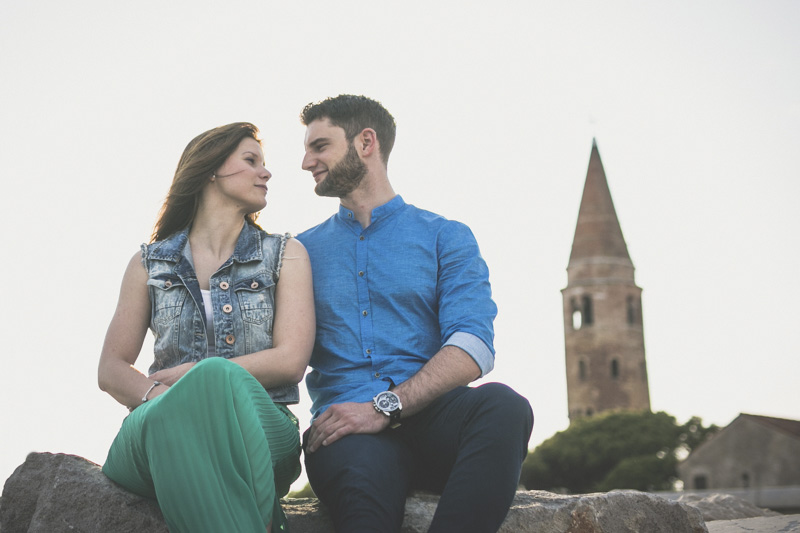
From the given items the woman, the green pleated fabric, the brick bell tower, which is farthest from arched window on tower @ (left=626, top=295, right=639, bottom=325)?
the green pleated fabric

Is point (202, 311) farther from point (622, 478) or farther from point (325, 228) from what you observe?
point (622, 478)

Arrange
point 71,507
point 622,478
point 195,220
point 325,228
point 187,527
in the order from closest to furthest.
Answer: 1. point 187,527
2. point 71,507
3. point 195,220
4. point 325,228
5. point 622,478

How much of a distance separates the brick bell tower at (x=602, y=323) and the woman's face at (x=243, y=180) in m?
43.3

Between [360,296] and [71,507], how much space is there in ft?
4.15

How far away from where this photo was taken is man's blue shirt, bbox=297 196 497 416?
11.0 ft

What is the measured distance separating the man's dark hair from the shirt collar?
0.33 m

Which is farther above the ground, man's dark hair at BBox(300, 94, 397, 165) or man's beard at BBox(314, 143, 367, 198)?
man's dark hair at BBox(300, 94, 397, 165)

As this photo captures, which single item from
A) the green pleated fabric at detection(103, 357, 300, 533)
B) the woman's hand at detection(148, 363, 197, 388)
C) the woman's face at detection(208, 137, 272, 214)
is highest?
the woman's face at detection(208, 137, 272, 214)

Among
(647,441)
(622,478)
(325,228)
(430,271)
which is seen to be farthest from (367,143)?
(647,441)

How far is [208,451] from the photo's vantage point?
7.88ft

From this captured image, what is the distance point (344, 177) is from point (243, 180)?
582mm

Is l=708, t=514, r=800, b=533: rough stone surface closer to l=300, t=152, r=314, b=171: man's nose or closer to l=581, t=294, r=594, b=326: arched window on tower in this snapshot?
l=300, t=152, r=314, b=171: man's nose

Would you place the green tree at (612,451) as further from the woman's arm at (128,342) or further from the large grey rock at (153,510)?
the woman's arm at (128,342)

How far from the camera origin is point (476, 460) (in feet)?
9.11
